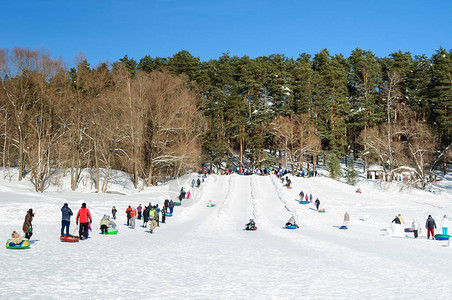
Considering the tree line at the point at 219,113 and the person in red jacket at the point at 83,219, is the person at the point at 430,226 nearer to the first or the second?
the person in red jacket at the point at 83,219

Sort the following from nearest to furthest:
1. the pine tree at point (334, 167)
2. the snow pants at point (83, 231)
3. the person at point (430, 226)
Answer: the snow pants at point (83, 231), the person at point (430, 226), the pine tree at point (334, 167)

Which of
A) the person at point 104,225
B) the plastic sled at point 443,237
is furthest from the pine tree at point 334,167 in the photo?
the person at point 104,225

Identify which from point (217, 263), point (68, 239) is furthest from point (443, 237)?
point (68, 239)

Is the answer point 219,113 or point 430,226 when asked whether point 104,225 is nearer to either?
point 430,226

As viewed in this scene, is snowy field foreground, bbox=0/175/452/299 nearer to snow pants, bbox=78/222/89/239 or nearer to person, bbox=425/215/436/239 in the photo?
snow pants, bbox=78/222/89/239

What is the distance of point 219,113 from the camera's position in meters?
66.9

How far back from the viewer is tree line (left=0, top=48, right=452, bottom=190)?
4114 centimetres

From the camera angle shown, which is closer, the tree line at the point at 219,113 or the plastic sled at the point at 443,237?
the plastic sled at the point at 443,237

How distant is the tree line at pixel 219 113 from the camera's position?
41141 mm

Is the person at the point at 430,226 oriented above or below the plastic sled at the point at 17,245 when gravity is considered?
above

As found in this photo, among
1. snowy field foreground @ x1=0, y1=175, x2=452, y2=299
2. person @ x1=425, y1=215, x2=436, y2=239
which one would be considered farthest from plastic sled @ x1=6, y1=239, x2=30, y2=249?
person @ x1=425, y1=215, x2=436, y2=239

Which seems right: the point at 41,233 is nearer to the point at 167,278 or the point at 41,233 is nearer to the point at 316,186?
the point at 167,278

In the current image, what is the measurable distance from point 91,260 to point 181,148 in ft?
115

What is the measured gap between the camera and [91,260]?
11.1 m
